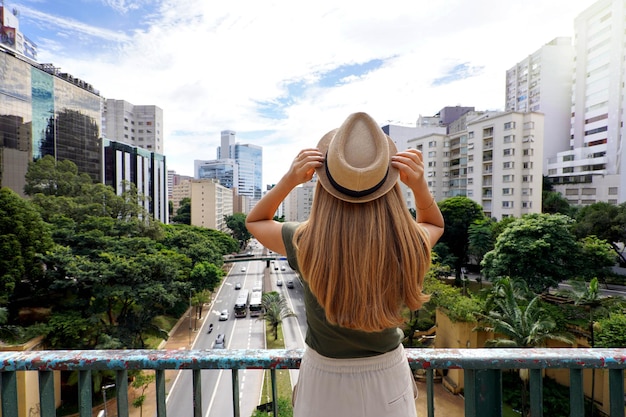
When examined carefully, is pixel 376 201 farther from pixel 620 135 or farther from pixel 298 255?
pixel 620 135

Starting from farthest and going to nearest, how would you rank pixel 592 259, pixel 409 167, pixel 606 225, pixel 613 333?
pixel 606 225, pixel 592 259, pixel 613 333, pixel 409 167

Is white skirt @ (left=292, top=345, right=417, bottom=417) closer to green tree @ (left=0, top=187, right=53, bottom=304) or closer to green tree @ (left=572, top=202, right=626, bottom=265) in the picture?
green tree @ (left=0, top=187, right=53, bottom=304)

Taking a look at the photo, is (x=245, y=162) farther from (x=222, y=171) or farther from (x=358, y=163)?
(x=358, y=163)

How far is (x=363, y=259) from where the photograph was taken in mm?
918

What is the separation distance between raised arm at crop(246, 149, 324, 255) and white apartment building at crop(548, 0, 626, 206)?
31482 millimetres

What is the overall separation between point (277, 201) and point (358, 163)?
360 mm

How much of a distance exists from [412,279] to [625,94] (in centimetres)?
3493

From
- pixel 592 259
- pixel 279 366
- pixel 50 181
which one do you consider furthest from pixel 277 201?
pixel 50 181

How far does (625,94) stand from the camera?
84.4ft

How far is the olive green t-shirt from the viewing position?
100cm

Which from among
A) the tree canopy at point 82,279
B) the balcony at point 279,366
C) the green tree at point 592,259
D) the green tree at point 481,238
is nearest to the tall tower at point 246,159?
the green tree at point 481,238

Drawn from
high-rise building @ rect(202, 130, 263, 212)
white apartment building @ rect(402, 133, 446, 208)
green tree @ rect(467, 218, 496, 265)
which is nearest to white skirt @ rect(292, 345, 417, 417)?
green tree @ rect(467, 218, 496, 265)

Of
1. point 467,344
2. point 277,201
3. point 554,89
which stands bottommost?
point 467,344

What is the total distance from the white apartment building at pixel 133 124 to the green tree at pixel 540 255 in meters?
49.4
